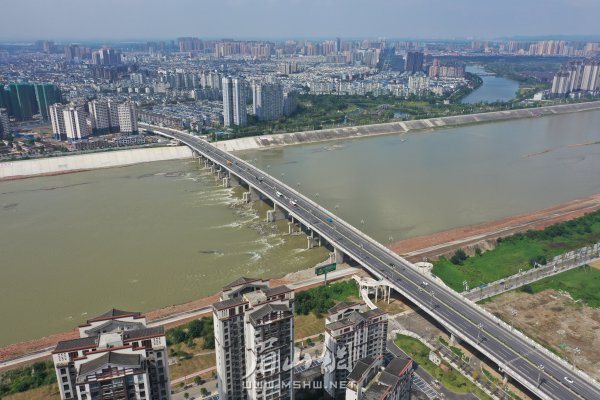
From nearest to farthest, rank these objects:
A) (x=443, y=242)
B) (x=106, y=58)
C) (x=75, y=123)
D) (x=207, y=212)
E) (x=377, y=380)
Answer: (x=377, y=380)
(x=443, y=242)
(x=207, y=212)
(x=75, y=123)
(x=106, y=58)

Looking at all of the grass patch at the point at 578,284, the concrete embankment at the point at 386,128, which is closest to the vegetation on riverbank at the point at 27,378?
the grass patch at the point at 578,284

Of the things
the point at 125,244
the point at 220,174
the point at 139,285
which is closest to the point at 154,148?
the point at 220,174

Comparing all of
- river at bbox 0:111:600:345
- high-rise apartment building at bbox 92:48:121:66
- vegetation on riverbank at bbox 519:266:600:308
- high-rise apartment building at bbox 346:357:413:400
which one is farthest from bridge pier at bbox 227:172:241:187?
high-rise apartment building at bbox 92:48:121:66

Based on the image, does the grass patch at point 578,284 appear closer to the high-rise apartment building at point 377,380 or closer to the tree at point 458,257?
the tree at point 458,257

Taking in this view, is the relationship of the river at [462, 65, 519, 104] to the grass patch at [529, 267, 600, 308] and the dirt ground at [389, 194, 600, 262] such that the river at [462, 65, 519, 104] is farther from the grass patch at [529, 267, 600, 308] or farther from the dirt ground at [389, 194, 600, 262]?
the grass patch at [529, 267, 600, 308]

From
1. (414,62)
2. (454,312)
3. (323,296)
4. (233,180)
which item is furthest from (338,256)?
(414,62)

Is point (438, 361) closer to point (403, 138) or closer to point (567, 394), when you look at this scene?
point (567, 394)

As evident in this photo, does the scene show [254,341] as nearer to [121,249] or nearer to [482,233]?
[121,249]
